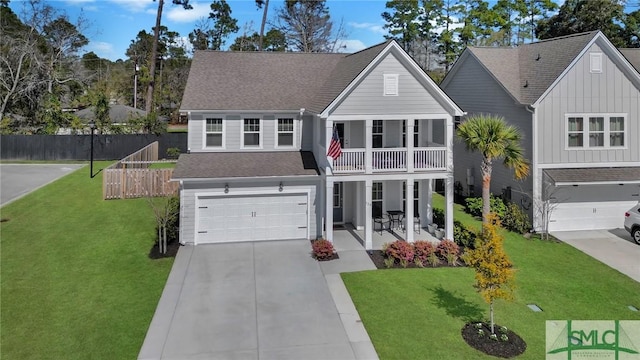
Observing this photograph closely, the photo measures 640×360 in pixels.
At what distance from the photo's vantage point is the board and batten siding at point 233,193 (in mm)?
17016

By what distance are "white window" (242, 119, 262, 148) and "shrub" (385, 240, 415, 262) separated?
7.59 metres

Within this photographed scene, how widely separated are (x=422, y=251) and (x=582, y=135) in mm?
10088

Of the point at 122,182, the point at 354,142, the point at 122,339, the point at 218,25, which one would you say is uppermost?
the point at 218,25

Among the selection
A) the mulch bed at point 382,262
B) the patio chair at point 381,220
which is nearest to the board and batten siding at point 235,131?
the patio chair at point 381,220

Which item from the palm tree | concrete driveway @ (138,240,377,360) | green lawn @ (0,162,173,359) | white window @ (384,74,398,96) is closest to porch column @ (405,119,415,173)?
white window @ (384,74,398,96)

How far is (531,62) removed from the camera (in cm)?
2181

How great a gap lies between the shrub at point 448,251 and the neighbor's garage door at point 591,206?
6342mm

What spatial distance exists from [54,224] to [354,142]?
1350cm

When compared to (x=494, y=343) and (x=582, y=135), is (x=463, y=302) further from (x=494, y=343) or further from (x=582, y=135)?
(x=582, y=135)

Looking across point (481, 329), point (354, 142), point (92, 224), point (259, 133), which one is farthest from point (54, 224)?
point (481, 329)

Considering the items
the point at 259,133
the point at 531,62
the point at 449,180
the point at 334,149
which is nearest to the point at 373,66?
the point at 334,149

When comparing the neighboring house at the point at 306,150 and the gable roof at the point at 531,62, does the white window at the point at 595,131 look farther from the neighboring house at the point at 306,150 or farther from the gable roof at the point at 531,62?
the neighboring house at the point at 306,150

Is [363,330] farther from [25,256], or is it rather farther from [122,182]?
[122,182]

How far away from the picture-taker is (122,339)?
33.1 ft
